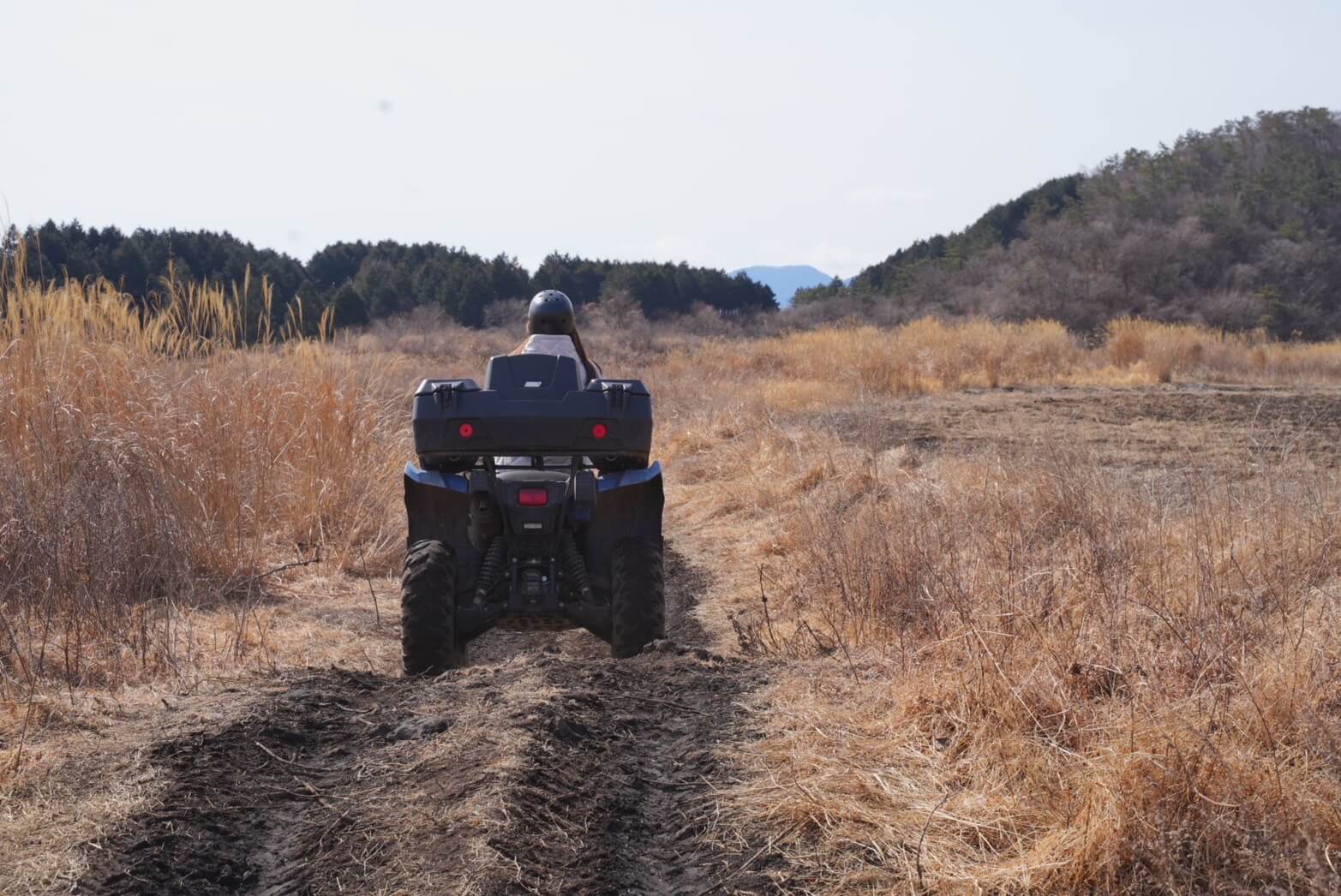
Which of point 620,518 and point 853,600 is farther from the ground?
point 620,518

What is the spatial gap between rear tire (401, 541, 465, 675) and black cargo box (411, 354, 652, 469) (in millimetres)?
482

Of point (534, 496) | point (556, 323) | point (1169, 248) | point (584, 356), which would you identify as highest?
point (1169, 248)

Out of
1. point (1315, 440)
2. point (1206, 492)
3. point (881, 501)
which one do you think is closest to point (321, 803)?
point (1206, 492)

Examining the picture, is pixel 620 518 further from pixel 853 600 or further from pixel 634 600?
pixel 853 600

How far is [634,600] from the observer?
5.71 meters

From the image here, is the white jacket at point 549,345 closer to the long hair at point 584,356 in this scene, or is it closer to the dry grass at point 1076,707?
the long hair at point 584,356

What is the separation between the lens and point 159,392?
8.33 metres

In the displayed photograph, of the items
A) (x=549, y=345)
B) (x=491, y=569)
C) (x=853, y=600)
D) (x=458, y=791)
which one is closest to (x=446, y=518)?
(x=491, y=569)

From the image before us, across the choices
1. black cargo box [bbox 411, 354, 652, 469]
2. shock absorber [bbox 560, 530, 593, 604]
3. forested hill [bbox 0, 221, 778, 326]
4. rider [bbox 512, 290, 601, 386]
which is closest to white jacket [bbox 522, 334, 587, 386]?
rider [bbox 512, 290, 601, 386]

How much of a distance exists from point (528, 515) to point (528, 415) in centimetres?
45

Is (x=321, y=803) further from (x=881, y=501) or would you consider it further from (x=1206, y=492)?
(x=881, y=501)

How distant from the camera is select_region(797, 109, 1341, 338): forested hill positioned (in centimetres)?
3866

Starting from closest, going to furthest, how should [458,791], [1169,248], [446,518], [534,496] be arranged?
[458,791]
[534,496]
[446,518]
[1169,248]

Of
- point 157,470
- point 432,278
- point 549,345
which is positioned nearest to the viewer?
point 549,345
